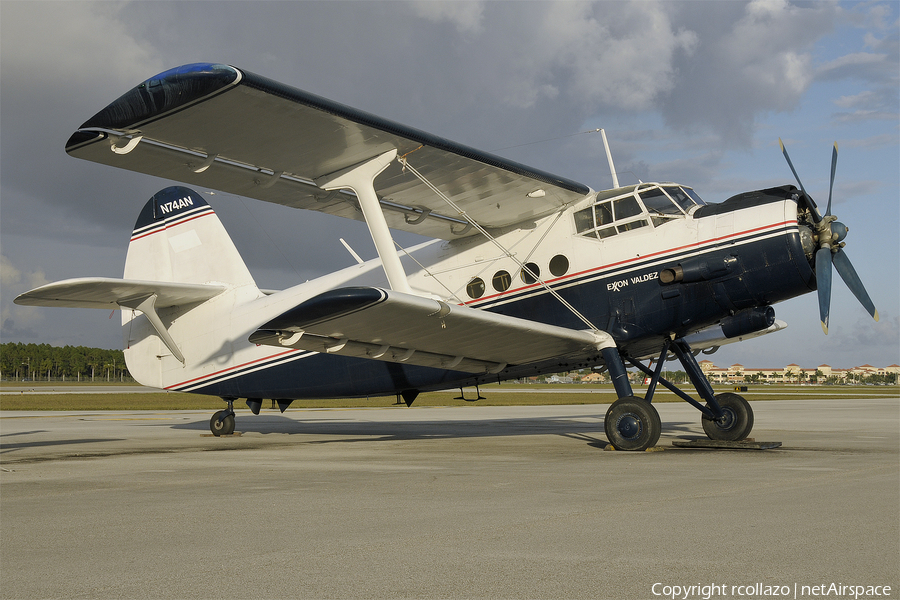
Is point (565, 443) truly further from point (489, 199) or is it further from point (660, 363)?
point (489, 199)

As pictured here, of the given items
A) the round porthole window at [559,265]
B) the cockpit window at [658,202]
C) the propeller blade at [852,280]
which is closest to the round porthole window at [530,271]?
the round porthole window at [559,265]

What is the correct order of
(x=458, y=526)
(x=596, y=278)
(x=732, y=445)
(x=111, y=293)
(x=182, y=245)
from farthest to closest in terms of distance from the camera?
1. (x=182, y=245)
2. (x=111, y=293)
3. (x=596, y=278)
4. (x=732, y=445)
5. (x=458, y=526)

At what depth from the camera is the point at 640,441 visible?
9.91 m

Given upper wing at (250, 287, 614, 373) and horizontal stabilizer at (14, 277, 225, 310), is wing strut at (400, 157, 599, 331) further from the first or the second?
horizontal stabilizer at (14, 277, 225, 310)

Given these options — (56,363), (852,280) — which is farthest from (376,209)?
(56,363)

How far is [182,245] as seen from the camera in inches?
623

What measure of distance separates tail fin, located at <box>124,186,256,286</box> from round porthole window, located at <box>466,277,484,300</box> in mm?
5619

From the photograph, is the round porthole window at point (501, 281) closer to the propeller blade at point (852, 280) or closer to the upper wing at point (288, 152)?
the upper wing at point (288, 152)

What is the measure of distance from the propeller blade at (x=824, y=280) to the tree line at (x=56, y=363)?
165m

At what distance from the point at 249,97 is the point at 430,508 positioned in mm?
5270

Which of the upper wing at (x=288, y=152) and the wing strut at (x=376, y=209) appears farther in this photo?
the wing strut at (x=376, y=209)

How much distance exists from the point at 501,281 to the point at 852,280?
18.1ft

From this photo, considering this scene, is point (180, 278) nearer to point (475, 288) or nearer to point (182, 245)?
point (182, 245)

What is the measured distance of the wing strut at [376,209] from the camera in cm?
1005
